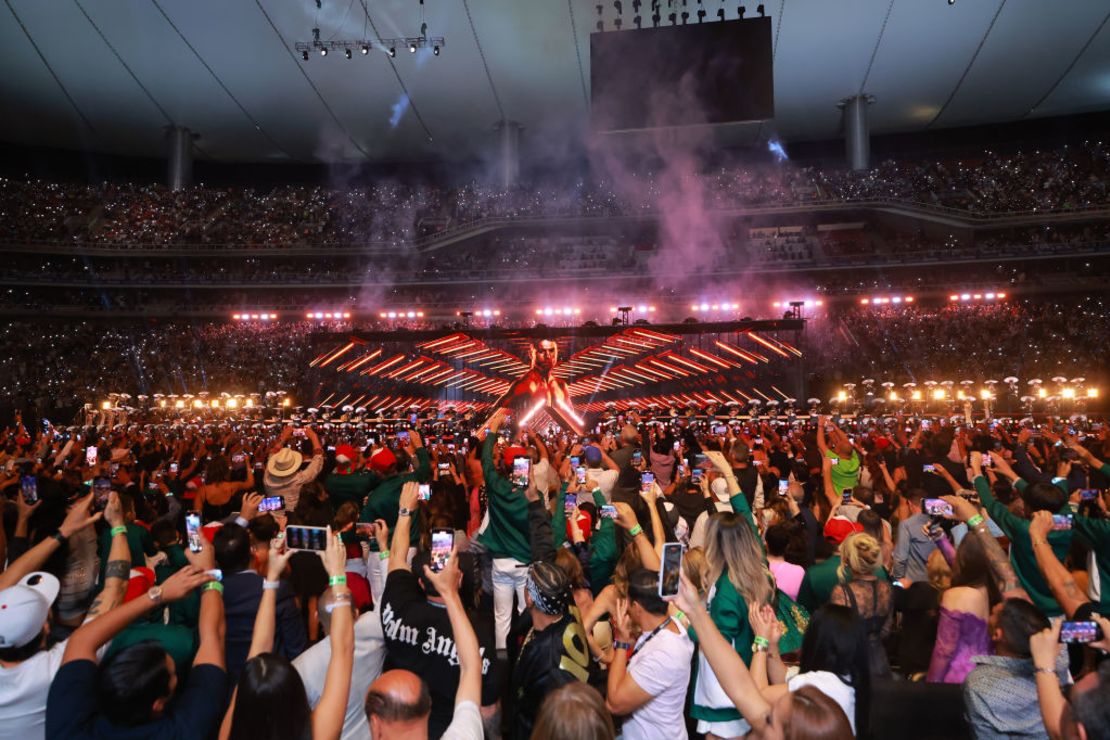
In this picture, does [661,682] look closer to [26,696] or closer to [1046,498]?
[26,696]

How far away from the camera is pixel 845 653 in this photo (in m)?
2.87

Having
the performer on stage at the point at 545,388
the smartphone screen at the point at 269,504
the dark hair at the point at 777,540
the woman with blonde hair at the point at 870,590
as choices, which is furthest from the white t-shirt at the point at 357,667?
the performer on stage at the point at 545,388

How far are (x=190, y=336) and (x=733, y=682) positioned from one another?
34452mm

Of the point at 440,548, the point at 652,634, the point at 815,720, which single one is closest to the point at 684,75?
the point at 652,634

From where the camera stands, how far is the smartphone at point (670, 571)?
2617 mm

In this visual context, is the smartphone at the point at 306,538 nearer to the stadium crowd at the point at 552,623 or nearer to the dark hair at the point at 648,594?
the stadium crowd at the point at 552,623

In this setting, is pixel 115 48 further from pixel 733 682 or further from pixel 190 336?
pixel 733 682

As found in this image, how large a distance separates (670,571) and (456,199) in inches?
1374

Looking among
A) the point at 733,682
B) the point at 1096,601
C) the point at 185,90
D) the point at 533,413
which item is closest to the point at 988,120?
the point at 533,413

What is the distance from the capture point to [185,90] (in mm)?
32125

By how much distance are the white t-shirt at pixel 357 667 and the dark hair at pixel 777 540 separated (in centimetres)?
214

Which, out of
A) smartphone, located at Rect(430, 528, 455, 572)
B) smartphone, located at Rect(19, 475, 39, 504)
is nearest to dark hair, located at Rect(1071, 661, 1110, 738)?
smartphone, located at Rect(430, 528, 455, 572)

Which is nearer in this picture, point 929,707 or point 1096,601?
point 929,707

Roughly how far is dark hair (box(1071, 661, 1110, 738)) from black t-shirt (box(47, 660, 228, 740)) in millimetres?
2480
